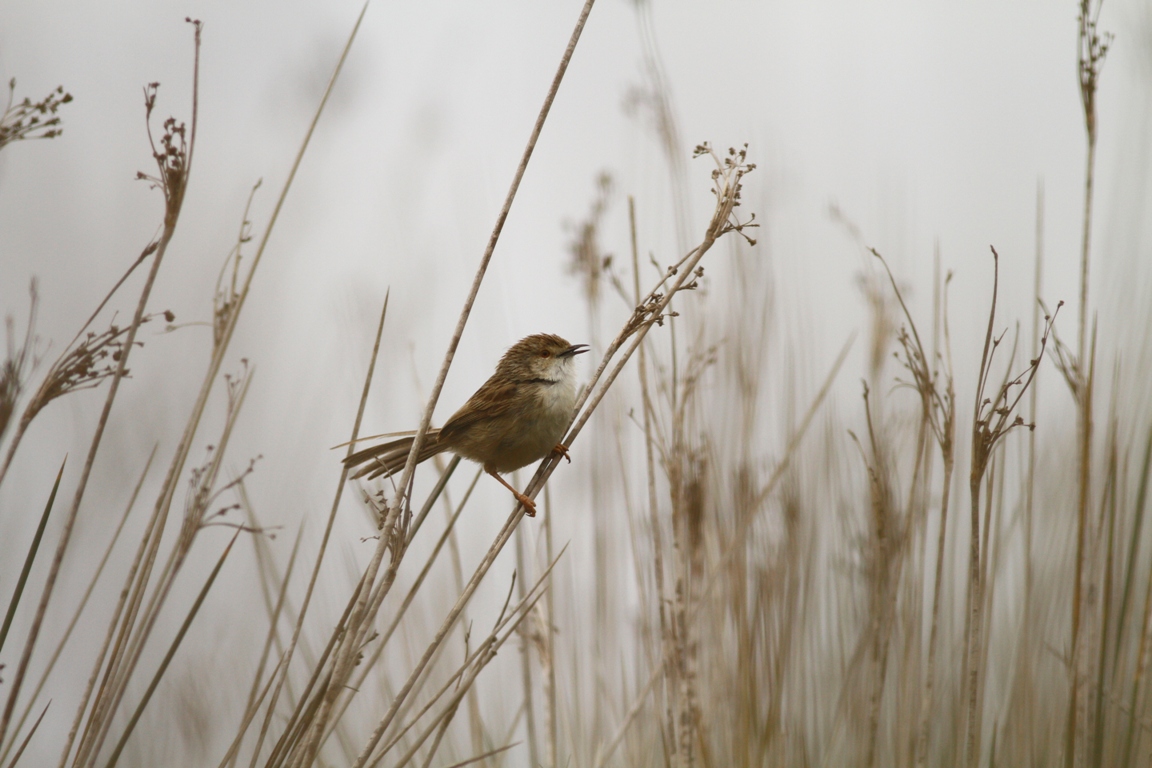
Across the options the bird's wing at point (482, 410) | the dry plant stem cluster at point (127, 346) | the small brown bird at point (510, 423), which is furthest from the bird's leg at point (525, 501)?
the dry plant stem cluster at point (127, 346)

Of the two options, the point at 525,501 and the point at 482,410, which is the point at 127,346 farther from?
the point at 482,410

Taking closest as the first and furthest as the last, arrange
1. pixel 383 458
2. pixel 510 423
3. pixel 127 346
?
pixel 127 346 → pixel 383 458 → pixel 510 423

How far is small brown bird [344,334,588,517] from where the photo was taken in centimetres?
261

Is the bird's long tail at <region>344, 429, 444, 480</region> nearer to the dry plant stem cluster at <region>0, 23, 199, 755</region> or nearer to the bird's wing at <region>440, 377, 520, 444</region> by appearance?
the bird's wing at <region>440, 377, 520, 444</region>

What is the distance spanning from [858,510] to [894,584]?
71 centimetres

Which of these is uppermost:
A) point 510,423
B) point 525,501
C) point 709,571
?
point 510,423

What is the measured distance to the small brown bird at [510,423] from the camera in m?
2.61

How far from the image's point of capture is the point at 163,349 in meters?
3.04

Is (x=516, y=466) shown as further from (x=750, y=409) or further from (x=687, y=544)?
(x=750, y=409)

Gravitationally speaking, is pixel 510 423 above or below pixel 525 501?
above

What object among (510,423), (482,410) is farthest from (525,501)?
(482,410)

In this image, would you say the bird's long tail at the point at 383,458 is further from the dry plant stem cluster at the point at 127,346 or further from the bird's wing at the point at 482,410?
the dry plant stem cluster at the point at 127,346

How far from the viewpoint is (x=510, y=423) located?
2707mm

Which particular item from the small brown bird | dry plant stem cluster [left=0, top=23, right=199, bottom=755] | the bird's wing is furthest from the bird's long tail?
dry plant stem cluster [left=0, top=23, right=199, bottom=755]
